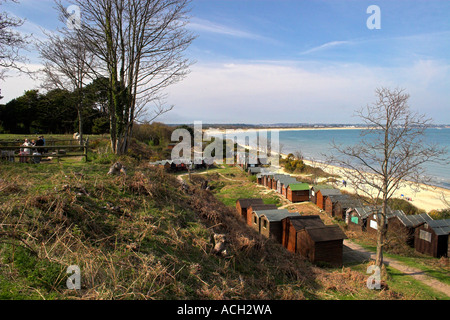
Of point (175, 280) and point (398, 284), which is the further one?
point (398, 284)

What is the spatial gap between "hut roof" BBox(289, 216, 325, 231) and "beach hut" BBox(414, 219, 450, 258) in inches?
325

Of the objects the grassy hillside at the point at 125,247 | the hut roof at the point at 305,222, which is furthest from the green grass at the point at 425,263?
the grassy hillside at the point at 125,247

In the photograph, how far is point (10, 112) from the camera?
38781 mm

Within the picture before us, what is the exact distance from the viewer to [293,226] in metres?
16.2

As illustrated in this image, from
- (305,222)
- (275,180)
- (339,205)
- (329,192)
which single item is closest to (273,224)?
(305,222)

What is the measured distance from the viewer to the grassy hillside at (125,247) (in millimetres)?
4176

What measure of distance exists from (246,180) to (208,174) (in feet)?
22.9

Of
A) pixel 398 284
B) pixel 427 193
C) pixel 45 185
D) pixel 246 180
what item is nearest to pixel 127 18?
pixel 45 185

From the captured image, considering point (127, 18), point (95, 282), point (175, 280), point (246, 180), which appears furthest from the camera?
point (246, 180)

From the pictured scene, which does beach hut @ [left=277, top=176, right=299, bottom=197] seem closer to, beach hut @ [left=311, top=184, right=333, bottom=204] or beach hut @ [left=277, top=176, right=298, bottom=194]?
beach hut @ [left=277, top=176, right=298, bottom=194]

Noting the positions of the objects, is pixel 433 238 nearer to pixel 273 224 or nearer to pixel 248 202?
pixel 273 224

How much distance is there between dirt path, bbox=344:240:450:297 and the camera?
13.0m

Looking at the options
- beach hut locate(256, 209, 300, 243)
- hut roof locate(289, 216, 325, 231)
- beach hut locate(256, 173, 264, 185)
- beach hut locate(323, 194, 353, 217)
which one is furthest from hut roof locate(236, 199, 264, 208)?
beach hut locate(256, 173, 264, 185)
